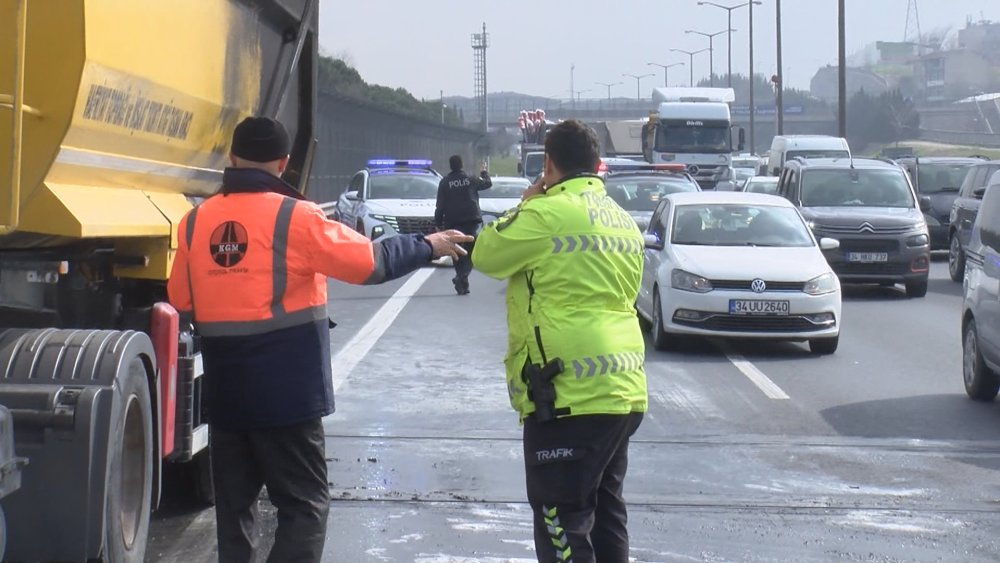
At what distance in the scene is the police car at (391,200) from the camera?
81.3 ft

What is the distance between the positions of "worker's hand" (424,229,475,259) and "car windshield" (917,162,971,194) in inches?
951

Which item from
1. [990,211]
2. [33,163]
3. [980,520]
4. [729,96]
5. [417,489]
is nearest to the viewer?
[33,163]

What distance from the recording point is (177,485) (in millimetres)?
7852

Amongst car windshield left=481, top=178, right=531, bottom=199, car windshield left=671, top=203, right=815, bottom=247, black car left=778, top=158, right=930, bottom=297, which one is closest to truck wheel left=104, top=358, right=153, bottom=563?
car windshield left=671, top=203, right=815, bottom=247

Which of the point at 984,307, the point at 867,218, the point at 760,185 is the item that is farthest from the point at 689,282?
the point at 760,185

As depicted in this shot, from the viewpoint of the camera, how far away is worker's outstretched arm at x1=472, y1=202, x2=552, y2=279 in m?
5.00

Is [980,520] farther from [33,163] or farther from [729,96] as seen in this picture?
[729,96]

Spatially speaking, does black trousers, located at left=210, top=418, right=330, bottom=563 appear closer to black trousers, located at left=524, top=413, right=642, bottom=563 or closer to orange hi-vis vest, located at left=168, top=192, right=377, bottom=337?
orange hi-vis vest, located at left=168, top=192, right=377, bottom=337

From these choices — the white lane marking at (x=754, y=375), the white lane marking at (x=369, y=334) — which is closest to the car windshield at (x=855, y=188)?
the white lane marking at (x=369, y=334)

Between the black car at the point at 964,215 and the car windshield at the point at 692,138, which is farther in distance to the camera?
the car windshield at the point at 692,138

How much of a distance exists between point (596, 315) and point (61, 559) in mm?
1986

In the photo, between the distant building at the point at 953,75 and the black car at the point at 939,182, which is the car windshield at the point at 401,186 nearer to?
the black car at the point at 939,182

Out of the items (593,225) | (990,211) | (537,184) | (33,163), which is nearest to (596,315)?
(593,225)

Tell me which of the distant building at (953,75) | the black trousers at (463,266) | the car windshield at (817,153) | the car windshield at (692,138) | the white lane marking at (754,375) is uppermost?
the distant building at (953,75)
